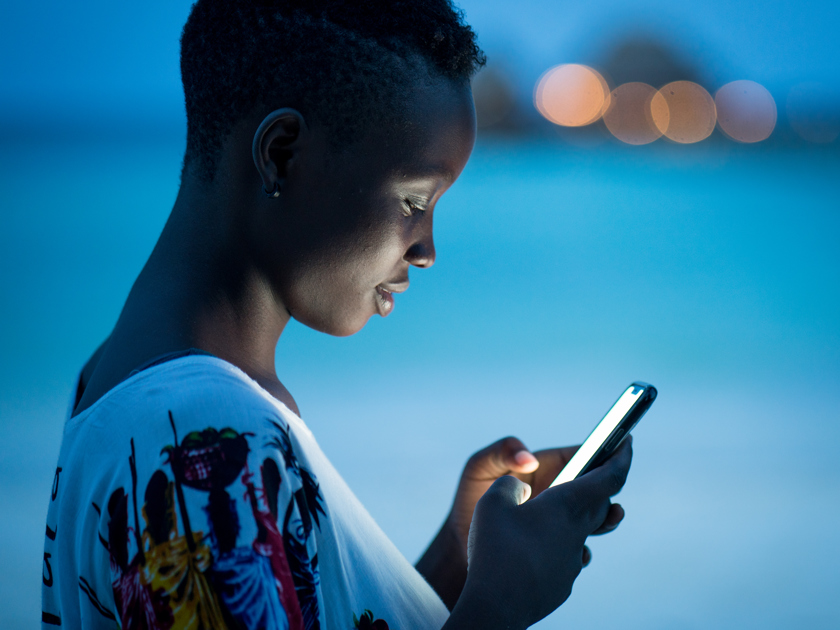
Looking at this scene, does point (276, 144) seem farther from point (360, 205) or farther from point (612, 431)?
point (612, 431)

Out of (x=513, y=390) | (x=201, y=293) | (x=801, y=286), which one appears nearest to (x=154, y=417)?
(x=201, y=293)

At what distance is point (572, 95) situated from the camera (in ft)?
29.3

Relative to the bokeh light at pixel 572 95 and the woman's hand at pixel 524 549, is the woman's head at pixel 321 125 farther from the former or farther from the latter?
the bokeh light at pixel 572 95

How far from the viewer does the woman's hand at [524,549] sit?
1.59ft

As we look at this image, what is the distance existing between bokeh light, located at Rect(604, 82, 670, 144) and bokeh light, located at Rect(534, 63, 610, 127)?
191 millimetres

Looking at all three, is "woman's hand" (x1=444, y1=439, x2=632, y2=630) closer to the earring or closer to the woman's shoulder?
the woman's shoulder

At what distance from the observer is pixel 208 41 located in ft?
1.91

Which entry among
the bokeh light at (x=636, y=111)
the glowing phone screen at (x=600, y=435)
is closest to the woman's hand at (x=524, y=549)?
the glowing phone screen at (x=600, y=435)

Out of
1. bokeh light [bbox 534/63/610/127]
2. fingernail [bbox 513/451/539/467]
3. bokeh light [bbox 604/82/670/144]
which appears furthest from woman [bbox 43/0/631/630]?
bokeh light [bbox 604/82/670/144]

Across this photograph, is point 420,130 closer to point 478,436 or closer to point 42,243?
Result: point 478,436

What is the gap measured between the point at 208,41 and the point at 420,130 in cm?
19

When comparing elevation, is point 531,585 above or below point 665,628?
above

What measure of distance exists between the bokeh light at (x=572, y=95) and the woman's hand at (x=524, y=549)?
8.15m

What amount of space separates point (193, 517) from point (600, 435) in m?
0.47
